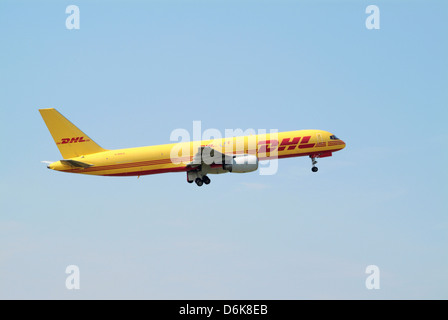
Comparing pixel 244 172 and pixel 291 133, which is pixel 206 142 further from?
pixel 291 133

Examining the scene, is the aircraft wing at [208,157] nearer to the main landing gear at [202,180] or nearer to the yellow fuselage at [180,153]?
the yellow fuselage at [180,153]

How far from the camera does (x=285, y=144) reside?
61.3 meters

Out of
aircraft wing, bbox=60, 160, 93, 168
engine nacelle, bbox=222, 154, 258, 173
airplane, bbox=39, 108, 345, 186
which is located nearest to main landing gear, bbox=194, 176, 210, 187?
airplane, bbox=39, 108, 345, 186

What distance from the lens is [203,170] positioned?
60312 millimetres

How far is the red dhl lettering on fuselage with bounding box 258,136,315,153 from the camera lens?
198ft

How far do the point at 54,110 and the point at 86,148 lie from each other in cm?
552

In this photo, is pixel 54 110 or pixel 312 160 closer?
pixel 54 110

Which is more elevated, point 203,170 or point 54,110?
point 54,110

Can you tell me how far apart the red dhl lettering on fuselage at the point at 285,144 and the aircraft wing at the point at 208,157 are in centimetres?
415

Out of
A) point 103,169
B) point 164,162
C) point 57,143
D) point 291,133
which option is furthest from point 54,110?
point 291,133

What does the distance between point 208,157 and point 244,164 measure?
157 inches

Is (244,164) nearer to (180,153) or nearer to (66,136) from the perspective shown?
(180,153)

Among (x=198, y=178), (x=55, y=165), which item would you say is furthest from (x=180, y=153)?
(x=55, y=165)

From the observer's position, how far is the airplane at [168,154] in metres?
57.9
